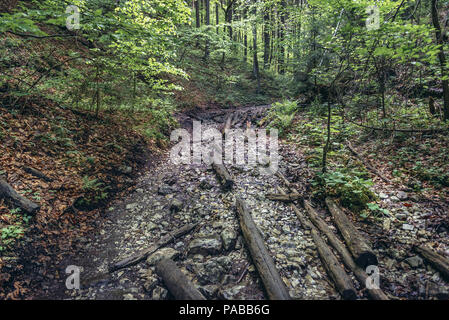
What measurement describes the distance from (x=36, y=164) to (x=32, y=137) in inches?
37.9

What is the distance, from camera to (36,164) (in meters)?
4.66

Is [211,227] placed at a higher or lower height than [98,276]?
higher

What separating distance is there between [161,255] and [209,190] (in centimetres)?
242

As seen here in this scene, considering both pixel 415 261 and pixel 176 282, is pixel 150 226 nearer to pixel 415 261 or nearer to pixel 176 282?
pixel 176 282

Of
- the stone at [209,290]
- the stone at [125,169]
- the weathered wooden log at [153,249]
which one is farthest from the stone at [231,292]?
the stone at [125,169]

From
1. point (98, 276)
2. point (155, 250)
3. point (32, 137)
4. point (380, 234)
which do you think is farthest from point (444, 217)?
point (32, 137)

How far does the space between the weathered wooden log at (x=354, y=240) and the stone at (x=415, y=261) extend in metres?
0.53

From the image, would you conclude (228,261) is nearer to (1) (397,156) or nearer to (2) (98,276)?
(2) (98,276)

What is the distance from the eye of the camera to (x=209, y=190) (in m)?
5.93

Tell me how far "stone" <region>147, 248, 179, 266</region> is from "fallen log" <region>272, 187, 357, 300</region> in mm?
2681

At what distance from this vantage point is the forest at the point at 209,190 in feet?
10.8

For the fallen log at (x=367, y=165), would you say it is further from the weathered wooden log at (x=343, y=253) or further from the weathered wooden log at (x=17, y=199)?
the weathered wooden log at (x=17, y=199)
